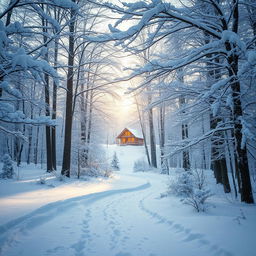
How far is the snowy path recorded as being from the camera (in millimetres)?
2467

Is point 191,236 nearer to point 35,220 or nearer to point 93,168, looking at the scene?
point 35,220

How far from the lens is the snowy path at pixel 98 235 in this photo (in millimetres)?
2467

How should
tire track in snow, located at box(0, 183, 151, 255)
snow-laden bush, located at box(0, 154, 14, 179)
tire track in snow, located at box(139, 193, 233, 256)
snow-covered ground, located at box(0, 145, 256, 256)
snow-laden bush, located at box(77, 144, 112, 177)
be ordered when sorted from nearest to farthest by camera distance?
tire track in snow, located at box(139, 193, 233, 256) → snow-covered ground, located at box(0, 145, 256, 256) → tire track in snow, located at box(0, 183, 151, 255) → snow-laden bush, located at box(0, 154, 14, 179) → snow-laden bush, located at box(77, 144, 112, 177)

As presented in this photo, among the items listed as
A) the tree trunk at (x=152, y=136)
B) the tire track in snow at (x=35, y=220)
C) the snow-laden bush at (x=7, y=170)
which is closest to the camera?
the tire track in snow at (x=35, y=220)

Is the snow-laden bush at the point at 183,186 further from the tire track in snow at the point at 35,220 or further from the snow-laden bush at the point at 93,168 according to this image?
the snow-laden bush at the point at 93,168

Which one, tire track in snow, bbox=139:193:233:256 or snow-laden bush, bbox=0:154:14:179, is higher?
snow-laden bush, bbox=0:154:14:179

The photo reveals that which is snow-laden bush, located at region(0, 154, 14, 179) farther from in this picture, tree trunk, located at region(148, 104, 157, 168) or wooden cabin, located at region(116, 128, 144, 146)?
wooden cabin, located at region(116, 128, 144, 146)

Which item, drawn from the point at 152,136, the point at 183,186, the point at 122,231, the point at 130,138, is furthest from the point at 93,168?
the point at 130,138

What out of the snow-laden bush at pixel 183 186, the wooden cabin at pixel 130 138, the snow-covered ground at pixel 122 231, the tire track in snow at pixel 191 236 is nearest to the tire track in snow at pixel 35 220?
the snow-covered ground at pixel 122 231

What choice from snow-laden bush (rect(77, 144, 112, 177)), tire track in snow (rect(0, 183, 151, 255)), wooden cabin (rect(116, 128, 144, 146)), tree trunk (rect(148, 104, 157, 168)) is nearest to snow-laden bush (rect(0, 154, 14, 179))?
snow-laden bush (rect(77, 144, 112, 177))

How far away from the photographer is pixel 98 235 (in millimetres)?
3070

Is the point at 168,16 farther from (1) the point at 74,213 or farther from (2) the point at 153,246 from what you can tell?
(1) the point at 74,213

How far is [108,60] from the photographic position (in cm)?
948

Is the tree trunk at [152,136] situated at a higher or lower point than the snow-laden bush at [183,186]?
higher
